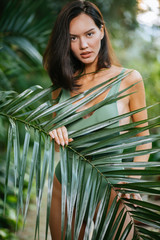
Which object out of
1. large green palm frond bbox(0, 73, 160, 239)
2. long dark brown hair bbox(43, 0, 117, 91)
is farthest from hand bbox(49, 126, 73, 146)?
long dark brown hair bbox(43, 0, 117, 91)

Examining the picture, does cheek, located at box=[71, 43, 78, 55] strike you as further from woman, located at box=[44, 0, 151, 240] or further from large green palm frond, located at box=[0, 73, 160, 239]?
large green palm frond, located at box=[0, 73, 160, 239]

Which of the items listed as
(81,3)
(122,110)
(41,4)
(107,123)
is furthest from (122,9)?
(107,123)

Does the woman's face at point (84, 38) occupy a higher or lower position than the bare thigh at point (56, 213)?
higher

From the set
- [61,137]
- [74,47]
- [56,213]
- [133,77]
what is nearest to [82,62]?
[74,47]

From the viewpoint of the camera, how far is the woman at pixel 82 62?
101 centimetres

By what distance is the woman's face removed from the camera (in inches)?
40.6

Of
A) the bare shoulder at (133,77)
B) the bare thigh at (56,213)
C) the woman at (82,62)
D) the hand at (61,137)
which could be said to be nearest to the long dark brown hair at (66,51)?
the woman at (82,62)

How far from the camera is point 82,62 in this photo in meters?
1.14

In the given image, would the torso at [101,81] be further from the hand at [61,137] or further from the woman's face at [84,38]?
the hand at [61,137]

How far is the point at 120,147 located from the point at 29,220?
2.59 meters

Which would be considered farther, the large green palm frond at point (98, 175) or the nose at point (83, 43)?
the nose at point (83, 43)

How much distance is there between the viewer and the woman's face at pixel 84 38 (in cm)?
103

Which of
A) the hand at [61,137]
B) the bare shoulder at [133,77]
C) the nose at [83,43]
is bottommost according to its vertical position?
the hand at [61,137]

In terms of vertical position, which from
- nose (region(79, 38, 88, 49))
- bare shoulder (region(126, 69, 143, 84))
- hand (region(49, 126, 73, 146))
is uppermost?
nose (region(79, 38, 88, 49))
